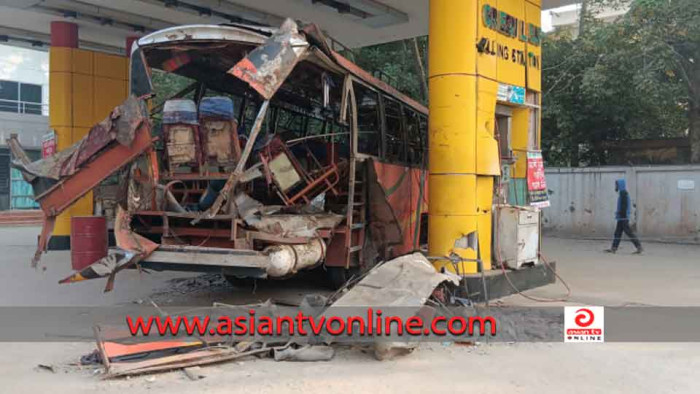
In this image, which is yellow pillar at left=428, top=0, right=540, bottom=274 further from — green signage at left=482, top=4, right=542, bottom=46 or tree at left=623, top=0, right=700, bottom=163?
tree at left=623, top=0, right=700, bottom=163

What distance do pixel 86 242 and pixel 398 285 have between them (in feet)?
11.2

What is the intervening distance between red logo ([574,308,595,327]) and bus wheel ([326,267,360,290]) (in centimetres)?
281

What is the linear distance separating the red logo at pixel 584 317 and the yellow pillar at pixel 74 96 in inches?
427

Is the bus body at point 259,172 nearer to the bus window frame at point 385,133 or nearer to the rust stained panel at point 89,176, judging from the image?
the bus window frame at point 385,133

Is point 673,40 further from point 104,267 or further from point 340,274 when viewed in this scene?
point 104,267

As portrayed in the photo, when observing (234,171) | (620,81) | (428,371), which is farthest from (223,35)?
(620,81)

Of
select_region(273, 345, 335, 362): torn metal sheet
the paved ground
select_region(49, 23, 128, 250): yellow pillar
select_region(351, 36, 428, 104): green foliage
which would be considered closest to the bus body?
select_region(273, 345, 335, 362): torn metal sheet

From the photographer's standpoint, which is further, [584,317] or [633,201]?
[633,201]

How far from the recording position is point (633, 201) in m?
16.4

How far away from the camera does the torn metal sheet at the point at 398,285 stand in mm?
5602

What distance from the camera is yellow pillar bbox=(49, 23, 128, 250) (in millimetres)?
13672

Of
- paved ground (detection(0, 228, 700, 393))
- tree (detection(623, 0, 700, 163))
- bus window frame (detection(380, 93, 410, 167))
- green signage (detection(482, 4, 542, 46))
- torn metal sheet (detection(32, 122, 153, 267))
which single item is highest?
tree (detection(623, 0, 700, 163))

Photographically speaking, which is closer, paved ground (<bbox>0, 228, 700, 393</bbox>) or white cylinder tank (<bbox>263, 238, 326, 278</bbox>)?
paved ground (<bbox>0, 228, 700, 393</bbox>)

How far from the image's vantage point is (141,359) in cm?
488
